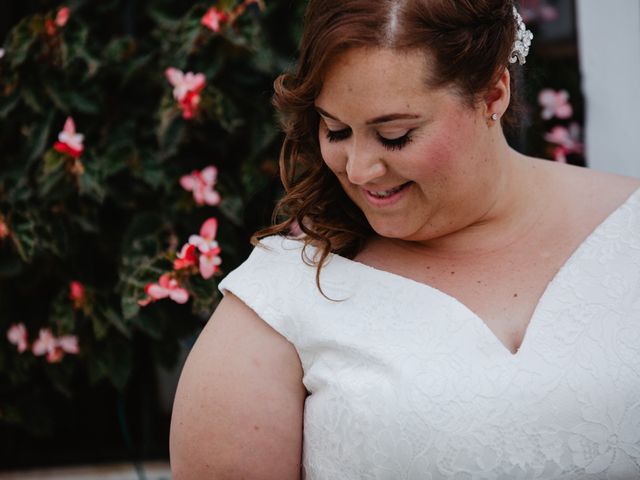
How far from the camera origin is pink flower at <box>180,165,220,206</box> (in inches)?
100

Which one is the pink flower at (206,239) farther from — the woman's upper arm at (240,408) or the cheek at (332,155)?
the cheek at (332,155)

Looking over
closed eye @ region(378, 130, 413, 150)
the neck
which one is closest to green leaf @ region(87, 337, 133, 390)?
the neck

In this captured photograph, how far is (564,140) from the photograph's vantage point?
9.78ft

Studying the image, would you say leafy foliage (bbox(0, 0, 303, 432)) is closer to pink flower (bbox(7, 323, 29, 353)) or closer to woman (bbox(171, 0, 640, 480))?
pink flower (bbox(7, 323, 29, 353))

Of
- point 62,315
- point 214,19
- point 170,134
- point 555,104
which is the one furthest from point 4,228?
point 555,104

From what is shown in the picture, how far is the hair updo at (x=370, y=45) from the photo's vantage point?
5.33 ft

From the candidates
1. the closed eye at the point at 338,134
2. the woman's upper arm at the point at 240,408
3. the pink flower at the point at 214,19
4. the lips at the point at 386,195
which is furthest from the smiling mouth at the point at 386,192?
the pink flower at the point at 214,19

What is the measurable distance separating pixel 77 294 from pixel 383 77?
56.1 inches

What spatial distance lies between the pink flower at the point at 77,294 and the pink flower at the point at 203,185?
1.51 ft

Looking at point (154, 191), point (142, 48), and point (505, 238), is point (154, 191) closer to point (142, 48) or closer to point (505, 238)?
point (142, 48)

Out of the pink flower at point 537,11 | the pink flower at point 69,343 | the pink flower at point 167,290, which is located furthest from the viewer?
the pink flower at point 537,11

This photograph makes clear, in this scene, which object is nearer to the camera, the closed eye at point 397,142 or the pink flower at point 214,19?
the closed eye at point 397,142

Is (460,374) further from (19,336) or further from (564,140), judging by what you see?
(19,336)

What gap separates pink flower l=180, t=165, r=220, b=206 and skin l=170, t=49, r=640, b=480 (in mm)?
713
